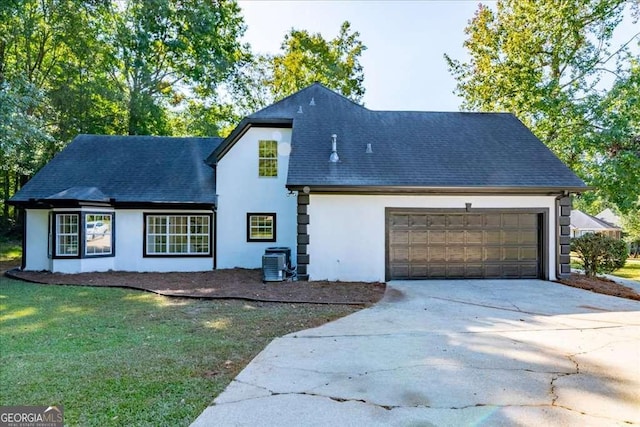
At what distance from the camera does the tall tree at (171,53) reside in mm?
20203

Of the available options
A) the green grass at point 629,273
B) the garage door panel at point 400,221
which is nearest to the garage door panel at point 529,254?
the garage door panel at point 400,221

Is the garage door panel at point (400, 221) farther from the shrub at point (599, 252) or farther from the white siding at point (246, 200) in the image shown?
the shrub at point (599, 252)

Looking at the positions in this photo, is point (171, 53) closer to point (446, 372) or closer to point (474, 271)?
point (474, 271)

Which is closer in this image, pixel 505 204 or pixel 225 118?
pixel 505 204

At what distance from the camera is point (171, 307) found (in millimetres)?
7492

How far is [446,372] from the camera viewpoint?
13.8ft

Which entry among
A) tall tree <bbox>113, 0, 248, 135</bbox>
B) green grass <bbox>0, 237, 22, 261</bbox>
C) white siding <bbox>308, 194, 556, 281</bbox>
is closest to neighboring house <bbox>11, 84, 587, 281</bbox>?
white siding <bbox>308, 194, 556, 281</bbox>

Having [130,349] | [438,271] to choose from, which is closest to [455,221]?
[438,271]

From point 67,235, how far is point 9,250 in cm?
898

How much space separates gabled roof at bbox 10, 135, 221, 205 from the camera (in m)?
12.3

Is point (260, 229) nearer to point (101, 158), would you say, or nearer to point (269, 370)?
point (101, 158)

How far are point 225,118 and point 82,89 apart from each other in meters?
7.90

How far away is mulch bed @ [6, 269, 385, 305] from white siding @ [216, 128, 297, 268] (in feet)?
3.22

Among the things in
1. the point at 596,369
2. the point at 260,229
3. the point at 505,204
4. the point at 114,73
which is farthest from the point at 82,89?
the point at 596,369
